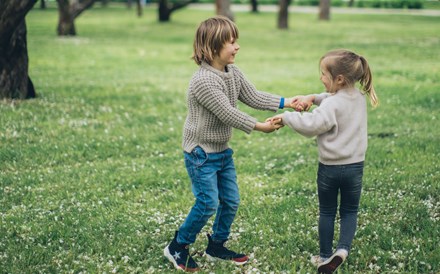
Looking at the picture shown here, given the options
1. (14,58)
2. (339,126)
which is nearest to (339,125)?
(339,126)

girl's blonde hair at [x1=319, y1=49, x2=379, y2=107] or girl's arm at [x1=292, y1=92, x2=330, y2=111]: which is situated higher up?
girl's blonde hair at [x1=319, y1=49, x2=379, y2=107]

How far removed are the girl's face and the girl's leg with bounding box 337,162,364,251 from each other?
130cm

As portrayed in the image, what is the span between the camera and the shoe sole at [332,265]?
4.80 metres

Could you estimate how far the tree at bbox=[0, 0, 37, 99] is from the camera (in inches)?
442

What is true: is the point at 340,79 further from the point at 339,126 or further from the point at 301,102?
the point at 301,102

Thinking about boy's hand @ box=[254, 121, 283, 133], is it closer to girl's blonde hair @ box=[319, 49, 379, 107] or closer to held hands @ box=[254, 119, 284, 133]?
held hands @ box=[254, 119, 284, 133]

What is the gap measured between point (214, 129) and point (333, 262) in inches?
58.3

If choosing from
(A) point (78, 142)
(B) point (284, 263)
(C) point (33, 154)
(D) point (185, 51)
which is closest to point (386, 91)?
(A) point (78, 142)

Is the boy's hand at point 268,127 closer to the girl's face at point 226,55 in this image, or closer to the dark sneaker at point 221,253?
the girl's face at point 226,55

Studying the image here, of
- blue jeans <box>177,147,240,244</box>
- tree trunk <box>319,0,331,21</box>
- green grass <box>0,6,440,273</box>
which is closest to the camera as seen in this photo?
blue jeans <box>177,147,240,244</box>

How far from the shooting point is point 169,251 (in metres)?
5.16

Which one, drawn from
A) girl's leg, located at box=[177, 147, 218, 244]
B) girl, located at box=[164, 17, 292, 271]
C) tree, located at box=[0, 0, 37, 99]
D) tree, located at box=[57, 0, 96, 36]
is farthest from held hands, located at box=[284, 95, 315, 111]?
tree, located at box=[57, 0, 96, 36]

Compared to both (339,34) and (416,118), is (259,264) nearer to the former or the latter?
(416,118)

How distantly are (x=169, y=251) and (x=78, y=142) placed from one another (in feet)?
15.2
